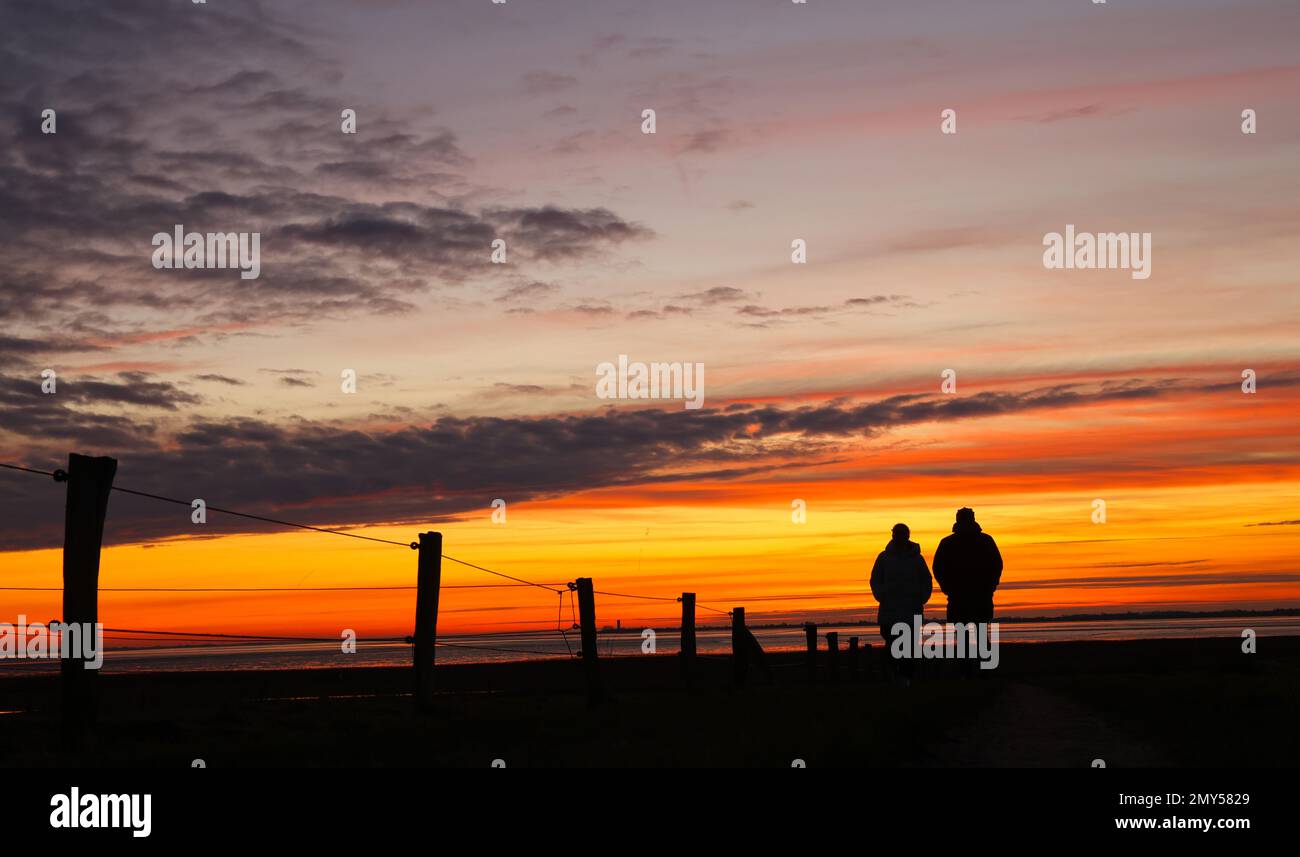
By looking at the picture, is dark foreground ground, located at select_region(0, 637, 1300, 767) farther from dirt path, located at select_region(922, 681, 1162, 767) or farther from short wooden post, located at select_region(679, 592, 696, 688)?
short wooden post, located at select_region(679, 592, 696, 688)

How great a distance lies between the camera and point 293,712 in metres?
15.1

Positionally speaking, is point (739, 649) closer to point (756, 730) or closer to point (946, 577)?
point (946, 577)

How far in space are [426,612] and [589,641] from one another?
264 cm

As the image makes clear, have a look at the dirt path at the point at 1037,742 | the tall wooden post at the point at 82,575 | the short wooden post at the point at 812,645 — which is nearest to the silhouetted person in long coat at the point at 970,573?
the dirt path at the point at 1037,742

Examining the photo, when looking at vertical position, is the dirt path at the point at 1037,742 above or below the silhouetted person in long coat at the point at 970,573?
below

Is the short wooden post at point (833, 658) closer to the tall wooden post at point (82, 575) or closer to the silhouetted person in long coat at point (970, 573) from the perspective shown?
the silhouetted person in long coat at point (970, 573)

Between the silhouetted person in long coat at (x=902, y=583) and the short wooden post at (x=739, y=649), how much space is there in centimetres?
434

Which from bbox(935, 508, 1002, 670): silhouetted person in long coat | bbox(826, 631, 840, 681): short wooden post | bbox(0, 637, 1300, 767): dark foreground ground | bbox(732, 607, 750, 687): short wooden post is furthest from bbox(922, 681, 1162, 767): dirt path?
bbox(826, 631, 840, 681): short wooden post

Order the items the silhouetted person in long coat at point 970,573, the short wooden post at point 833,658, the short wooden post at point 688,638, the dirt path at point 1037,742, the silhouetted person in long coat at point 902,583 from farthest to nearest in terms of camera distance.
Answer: the short wooden post at point 833,658 → the short wooden post at point 688,638 → the silhouetted person in long coat at point 970,573 → the silhouetted person in long coat at point 902,583 → the dirt path at point 1037,742

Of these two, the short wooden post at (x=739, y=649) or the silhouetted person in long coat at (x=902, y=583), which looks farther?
the short wooden post at (x=739, y=649)

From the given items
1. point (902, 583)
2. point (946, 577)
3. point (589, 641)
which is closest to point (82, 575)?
point (589, 641)

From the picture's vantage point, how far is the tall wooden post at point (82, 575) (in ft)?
36.2

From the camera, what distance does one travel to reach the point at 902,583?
18.9m
